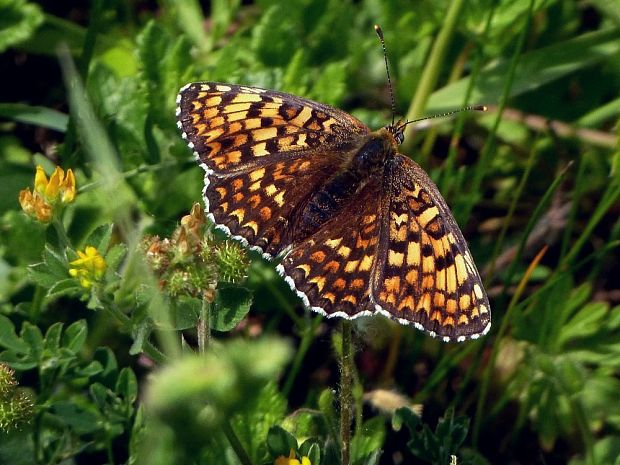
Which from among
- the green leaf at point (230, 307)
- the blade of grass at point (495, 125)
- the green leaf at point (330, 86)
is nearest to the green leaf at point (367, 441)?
the green leaf at point (230, 307)

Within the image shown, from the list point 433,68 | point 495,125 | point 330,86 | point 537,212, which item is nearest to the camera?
point 537,212

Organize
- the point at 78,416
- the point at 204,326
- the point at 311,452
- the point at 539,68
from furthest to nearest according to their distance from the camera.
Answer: the point at 539,68
the point at 78,416
the point at 311,452
the point at 204,326

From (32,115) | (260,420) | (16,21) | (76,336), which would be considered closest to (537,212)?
(260,420)

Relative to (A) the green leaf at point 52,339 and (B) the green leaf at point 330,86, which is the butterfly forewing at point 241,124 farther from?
(A) the green leaf at point 52,339

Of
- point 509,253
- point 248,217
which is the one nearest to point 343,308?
point 248,217

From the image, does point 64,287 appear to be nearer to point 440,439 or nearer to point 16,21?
point 440,439

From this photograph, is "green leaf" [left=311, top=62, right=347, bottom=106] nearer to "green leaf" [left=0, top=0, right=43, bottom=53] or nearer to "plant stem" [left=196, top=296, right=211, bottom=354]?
"green leaf" [left=0, top=0, right=43, bottom=53]

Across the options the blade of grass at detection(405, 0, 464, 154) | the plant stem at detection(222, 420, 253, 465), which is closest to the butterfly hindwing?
the plant stem at detection(222, 420, 253, 465)

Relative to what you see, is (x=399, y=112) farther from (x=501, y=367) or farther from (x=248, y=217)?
(x=248, y=217)
